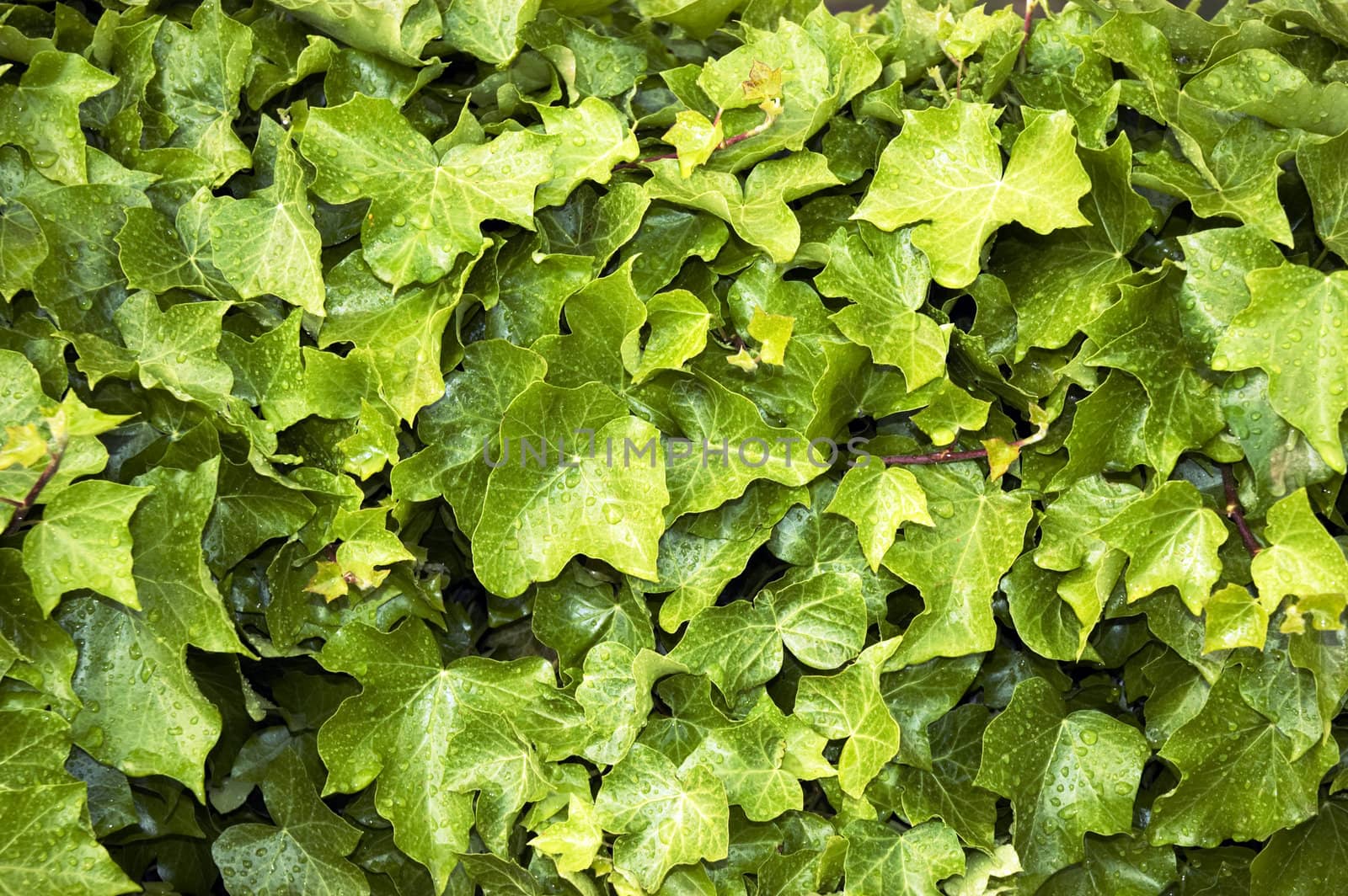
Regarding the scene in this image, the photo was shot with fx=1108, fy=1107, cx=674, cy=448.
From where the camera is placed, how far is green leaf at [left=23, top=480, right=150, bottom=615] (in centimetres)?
78

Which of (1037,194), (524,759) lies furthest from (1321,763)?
(524,759)

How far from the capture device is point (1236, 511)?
804 millimetres

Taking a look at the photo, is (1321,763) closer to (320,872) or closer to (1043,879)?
(1043,879)

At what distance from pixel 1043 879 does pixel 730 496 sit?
0.40 metres

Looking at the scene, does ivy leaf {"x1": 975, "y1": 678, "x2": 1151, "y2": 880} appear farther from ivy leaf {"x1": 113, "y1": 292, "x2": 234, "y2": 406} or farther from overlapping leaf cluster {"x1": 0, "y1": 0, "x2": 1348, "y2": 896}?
ivy leaf {"x1": 113, "y1": 292, "x2": 234, "y2": 406}

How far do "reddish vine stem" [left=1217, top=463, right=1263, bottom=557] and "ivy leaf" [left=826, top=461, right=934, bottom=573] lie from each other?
217 millimetres

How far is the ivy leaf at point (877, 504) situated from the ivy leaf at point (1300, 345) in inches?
9.0

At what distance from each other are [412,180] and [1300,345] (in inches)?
25.7

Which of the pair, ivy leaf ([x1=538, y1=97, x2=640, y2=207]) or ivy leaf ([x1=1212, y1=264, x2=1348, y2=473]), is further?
ivy leaf ([x1=538, y1=97, x2=640, y2=207])

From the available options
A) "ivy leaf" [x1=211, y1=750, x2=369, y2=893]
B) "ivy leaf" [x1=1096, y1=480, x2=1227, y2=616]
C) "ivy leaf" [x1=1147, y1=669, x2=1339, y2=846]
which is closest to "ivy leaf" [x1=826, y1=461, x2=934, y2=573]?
"ivy leaf" [x1=1096, y1=480, x2=1227, y2=616]

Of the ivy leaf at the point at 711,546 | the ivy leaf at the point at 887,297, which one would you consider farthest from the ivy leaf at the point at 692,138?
the ivy leaf at the point at 711,546

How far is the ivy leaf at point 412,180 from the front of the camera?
858 millimetres

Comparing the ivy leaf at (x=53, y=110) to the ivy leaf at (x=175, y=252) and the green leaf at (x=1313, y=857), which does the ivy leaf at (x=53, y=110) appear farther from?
the green leaf at (x=1313, y=857)

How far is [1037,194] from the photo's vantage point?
2.65 ft
